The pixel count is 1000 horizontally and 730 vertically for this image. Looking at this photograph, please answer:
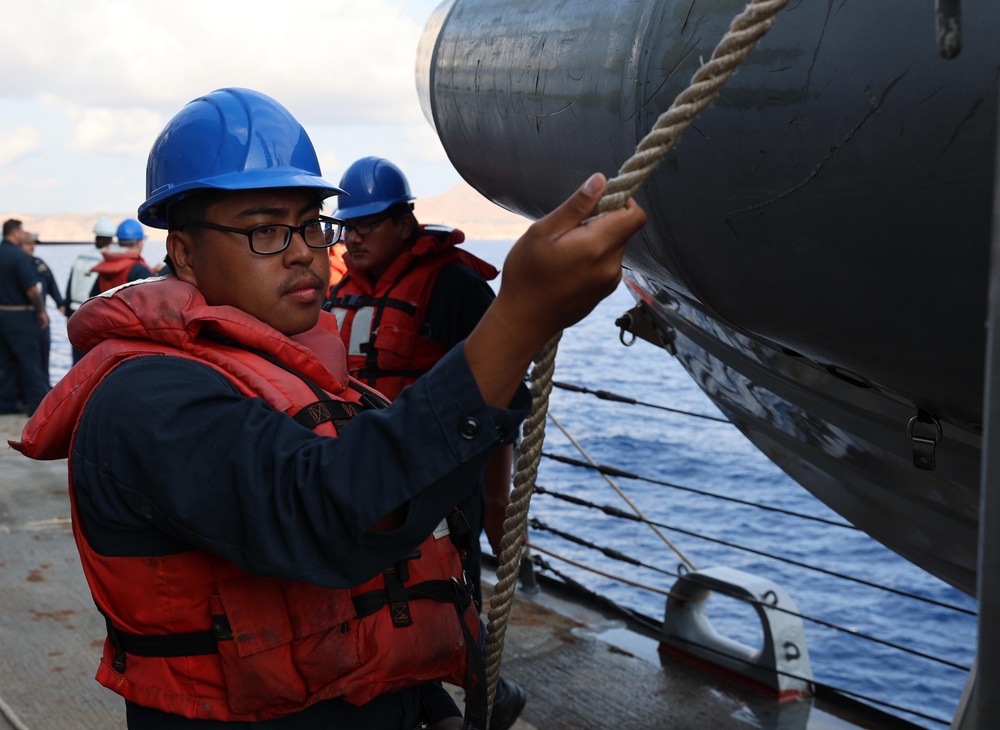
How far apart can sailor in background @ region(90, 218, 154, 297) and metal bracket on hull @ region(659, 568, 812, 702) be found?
5674mm

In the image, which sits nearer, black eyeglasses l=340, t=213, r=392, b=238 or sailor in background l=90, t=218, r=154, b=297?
black eyeglasses l=340, t=213, r=392, b=238

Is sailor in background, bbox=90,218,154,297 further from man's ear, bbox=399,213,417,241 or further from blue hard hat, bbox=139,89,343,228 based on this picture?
blue hard hat, bbox=139,89,343,228

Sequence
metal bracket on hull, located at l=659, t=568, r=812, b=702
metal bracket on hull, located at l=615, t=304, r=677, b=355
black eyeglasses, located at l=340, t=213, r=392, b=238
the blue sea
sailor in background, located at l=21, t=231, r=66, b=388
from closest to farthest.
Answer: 1. metal bracket on hull, located at l=615, t=304, r=677, b=355
2. metal bracket on hull, located at l=659, t=568, r=812, b=702
3. black eyeglasses, located at l=340, t=213, r=392, b=238
4. sailor in background, located at l=21, t=231, r=66, b=388
5. the blue sea

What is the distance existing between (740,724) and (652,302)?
1453mm

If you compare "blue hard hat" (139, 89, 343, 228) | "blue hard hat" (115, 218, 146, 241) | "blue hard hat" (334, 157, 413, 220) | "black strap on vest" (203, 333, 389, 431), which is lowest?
"blue hard hat" (115, 218, 146, 241)

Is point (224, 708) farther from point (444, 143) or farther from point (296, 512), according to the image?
point (444, 143)

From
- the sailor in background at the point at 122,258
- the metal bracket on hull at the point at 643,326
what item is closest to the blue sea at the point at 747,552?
the metal bracket on hull at the point at 643,326

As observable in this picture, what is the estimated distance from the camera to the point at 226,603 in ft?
4.68

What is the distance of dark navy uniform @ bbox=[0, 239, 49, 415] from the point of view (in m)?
8.78

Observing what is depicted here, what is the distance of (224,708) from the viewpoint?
1.47 meters

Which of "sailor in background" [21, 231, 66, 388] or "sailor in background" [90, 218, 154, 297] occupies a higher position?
"sailor in background" [90, 218, 154, 297]

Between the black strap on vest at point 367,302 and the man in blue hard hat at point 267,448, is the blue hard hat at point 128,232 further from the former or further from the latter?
the man in blue hard hat at point 267,448

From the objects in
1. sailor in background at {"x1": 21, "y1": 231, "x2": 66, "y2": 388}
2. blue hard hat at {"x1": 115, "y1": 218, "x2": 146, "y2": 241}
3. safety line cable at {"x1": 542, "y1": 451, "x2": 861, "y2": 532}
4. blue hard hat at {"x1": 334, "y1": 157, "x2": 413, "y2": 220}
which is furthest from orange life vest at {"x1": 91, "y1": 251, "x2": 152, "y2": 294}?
safety line cable at {"x1": 542, "y1": 451, "x2": 861, "y2": 532}

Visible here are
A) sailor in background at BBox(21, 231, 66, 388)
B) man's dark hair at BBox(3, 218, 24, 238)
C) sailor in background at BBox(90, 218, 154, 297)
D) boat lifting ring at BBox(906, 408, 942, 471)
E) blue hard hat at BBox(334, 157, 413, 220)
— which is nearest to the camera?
boat lifting ring at BBox(906, 408, 942, 471)
